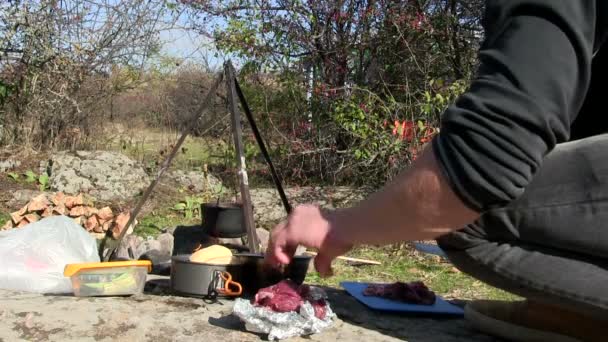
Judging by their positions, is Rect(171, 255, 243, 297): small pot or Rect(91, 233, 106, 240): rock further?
Rect(91, 233, 106, 240): rock

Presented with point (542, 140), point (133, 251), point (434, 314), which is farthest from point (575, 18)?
point (133, 251)

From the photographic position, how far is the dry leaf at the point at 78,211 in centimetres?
516

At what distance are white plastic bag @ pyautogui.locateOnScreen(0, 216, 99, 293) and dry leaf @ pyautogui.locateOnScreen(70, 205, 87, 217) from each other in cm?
158

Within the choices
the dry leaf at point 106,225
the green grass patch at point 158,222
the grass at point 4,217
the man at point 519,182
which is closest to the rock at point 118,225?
the dry leaf at point 106,225

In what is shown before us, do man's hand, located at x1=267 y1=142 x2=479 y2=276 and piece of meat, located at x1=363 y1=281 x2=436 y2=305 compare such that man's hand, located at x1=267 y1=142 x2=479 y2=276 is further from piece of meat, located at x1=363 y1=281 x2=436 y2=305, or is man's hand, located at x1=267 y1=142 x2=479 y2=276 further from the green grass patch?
the green grass patch

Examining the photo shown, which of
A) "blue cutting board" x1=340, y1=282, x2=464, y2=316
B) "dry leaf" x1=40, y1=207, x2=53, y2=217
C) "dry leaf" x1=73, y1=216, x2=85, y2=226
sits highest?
"blue cutting board" x1=340, y1=282, x2=464, y2=316

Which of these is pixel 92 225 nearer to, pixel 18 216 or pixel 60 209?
pixel 60 209

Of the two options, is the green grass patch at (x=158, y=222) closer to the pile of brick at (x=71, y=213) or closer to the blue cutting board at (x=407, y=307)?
the pile of brick at (x=71, y=213)

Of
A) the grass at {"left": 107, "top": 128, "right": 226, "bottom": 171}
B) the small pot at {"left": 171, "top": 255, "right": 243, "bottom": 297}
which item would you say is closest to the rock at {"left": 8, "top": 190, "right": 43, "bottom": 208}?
the grass at {"left": 107, "top": 128, "right": 226, "bottom": 171}

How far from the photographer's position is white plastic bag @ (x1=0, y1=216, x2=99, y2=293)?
2.81m

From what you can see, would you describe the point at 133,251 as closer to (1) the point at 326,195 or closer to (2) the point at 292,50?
(1) the point at 326,195

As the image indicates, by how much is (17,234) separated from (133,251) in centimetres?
125

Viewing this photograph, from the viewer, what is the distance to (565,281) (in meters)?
1.49

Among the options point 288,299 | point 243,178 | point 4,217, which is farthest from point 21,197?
point 288,299
